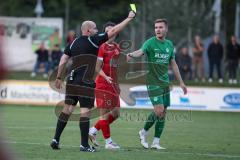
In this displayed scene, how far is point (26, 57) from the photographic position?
125ft

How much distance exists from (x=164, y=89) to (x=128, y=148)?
1282mm

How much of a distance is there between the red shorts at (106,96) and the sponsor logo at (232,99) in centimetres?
1249

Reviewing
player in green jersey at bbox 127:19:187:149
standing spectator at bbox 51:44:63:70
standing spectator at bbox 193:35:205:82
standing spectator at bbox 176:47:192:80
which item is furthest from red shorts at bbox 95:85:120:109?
standing spectator at bbox 51:44:63:70

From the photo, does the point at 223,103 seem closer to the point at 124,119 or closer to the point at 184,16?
the point at 124,119

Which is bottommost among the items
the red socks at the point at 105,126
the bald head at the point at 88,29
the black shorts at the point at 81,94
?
the red socks at the point at 105,126

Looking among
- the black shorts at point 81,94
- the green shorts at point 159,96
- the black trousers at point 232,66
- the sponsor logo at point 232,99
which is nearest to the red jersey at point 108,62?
the green shorts at point 159,96

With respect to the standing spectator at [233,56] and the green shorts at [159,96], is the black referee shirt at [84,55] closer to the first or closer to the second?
the green shorts at [159,96]

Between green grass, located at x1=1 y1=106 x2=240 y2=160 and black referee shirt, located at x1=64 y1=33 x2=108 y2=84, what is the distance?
1159mm

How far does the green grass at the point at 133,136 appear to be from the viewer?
34.3 ft

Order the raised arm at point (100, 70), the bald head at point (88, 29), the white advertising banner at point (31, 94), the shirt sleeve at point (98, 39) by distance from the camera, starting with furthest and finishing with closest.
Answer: the white advertising banner at point (31, 94) < the raised arm at point (100, 70) < the bald head at point (88, 29) < the shirt sleeve at point (98, 39)

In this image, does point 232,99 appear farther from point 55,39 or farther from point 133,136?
point 55,39

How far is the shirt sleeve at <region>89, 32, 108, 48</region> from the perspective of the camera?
10.6m

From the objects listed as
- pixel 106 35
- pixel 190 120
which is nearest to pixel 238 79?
pixel 190 120

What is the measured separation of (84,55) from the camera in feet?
36.2
